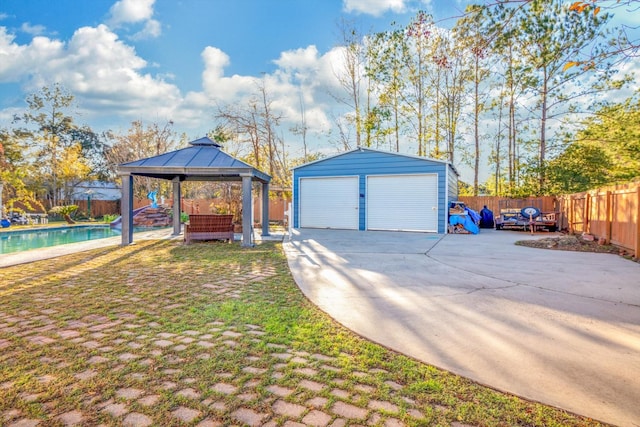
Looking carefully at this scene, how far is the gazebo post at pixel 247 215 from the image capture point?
28.4 ft

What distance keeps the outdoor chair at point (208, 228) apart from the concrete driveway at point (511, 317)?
11.9ft

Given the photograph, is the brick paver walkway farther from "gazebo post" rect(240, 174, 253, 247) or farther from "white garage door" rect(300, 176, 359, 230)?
"white garage door" rect(300, 176, 359, 230)

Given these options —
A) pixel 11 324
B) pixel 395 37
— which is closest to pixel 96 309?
pixel 11 324

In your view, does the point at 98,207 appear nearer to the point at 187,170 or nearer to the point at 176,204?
the point at 176,204

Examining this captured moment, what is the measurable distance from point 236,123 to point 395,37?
10195mm

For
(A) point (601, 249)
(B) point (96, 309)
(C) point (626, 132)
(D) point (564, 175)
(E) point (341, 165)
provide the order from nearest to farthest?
1. (B) point (96, 309)
2. (A) point (601, 249)
3. (C) point (626, 132)
4. (E) point (341, 165)
5. (D) point (564, 175)

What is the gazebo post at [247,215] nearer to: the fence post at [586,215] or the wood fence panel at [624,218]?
the wood fence panel at [624,218]

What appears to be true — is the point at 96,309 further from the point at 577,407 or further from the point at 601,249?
the point at 601,249

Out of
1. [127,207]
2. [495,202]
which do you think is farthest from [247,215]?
[495,202]

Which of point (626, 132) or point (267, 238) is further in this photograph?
point (626, 132)

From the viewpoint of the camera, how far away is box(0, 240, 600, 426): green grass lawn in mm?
1756

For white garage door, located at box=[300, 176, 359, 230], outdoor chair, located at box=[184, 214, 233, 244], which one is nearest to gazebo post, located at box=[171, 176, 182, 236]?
outdoor chair, located at box=[184, 214, 233, 244]

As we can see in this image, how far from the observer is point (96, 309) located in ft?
11.6

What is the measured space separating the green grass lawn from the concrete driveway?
228mm
